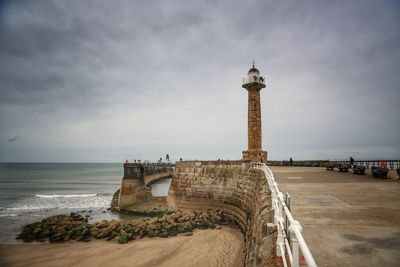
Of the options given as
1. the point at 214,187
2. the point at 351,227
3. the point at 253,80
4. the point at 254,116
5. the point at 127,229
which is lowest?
the point at 127,229

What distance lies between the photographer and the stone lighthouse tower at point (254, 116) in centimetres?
2162

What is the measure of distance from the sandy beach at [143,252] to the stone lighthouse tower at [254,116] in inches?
338

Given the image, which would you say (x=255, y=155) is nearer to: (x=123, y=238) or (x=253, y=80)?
(x=253, y=80)

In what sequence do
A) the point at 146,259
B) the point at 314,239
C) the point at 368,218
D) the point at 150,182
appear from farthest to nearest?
the point at 150,182, the point at 146,259, the point at 368,218, the point at 314,239

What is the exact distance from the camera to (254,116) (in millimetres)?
21719

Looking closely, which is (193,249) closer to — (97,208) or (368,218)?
(368,218)

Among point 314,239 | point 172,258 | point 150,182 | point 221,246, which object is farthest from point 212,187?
point 150,182

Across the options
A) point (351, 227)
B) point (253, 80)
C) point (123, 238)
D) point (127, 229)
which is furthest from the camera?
point (253, 80)

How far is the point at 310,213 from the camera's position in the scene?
5871mm

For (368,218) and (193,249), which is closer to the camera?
(368,218)

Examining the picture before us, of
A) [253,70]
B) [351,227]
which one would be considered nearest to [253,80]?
[253,70]

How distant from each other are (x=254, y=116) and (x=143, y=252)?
14.4 metres

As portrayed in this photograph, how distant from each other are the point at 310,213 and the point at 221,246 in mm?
7497

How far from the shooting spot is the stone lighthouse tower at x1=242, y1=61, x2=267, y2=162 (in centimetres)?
2162
